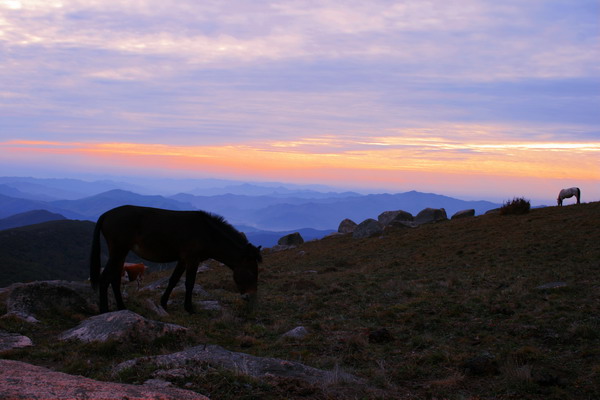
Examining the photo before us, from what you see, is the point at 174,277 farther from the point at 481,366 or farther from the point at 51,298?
the point at 481,366

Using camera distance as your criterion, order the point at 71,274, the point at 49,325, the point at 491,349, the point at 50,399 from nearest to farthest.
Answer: the point at 50,399
the point at 491,349
the point at 49,325
the point at 71,274

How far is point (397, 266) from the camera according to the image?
21.7 m

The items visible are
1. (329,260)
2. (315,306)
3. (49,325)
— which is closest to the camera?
(49,325)

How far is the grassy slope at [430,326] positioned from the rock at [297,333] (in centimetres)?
23

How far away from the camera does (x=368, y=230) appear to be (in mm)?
38750

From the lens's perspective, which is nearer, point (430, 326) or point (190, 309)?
point (430, 326)

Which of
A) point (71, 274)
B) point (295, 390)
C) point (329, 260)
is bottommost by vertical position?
point (71, 274)

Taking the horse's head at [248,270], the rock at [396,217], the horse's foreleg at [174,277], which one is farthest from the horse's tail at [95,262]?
the rock at [396,217]

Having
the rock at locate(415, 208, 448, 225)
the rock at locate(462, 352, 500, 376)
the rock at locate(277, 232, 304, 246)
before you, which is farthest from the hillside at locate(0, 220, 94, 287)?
the rock at locate(462, 352, 500, 376)

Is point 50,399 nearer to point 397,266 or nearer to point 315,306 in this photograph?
point 315,306

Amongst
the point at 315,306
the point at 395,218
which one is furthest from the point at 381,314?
the point at 395,218

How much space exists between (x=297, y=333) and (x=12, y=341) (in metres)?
5.72

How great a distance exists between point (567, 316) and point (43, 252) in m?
147

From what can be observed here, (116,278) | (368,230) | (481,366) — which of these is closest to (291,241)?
(368,230)
